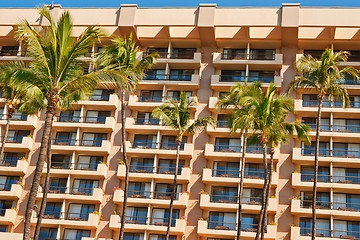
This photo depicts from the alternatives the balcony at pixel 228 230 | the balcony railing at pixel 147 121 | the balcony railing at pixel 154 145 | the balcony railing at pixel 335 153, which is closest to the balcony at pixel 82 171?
the balcony railing at pixel 154 145

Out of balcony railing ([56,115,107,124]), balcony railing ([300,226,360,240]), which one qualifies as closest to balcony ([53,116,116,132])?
balcony railing ([56,115,107,124])

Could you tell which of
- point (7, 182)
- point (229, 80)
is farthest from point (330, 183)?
point (7, 182)

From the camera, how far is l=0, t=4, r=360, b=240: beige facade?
48.2 metres

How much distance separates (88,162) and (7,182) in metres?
8.59

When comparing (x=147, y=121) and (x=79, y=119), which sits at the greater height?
(x=147, y=121)

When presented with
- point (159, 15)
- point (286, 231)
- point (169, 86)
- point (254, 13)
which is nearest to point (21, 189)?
point (169, 86)

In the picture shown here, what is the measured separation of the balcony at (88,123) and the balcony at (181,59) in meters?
8.32

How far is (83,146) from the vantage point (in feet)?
171

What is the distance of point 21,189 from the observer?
51.0 m

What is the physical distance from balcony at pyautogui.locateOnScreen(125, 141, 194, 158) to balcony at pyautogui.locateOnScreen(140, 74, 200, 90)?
6560mm

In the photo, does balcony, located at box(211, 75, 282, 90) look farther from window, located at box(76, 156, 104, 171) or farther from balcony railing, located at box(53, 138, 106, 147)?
window, located at box(76, 156, 104, 171)

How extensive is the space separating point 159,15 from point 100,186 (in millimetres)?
18867

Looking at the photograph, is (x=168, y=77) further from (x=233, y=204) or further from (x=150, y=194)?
(x=233, y=204)

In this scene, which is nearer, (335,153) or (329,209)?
(329,209)
